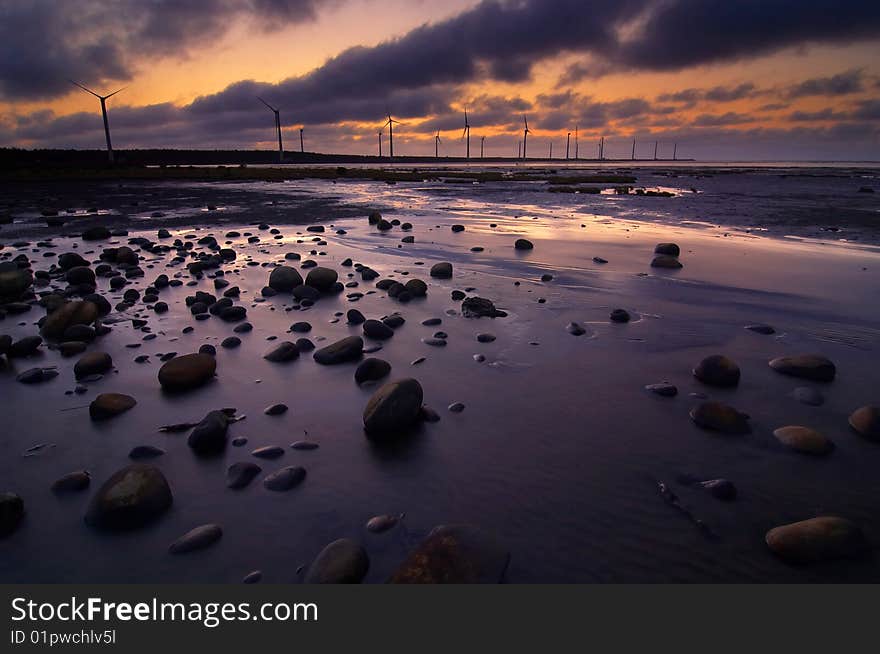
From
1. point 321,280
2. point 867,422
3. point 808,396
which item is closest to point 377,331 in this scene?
point 321,280

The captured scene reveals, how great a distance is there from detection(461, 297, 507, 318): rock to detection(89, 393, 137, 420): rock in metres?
4.63

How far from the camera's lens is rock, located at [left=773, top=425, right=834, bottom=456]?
3.79 meters

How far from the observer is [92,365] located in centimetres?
543

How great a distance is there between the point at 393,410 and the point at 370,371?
114 centimetres

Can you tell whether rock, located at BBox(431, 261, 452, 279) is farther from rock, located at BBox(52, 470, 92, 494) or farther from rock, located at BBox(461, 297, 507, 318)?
rock, located at BBox(52, 470, 92, 494)

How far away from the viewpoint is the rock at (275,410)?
15.0ft

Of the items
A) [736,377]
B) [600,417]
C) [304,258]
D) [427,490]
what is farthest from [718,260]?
[427,490]

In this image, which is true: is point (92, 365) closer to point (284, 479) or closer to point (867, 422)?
point (284, 479)

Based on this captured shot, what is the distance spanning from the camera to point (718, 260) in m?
12.2

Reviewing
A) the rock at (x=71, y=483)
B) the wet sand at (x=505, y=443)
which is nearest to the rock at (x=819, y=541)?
the wet sand at (x=505, y=443)

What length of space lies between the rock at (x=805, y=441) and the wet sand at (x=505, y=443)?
9 cm

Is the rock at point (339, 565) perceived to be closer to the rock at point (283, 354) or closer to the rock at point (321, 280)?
the rock at point (283, 354)

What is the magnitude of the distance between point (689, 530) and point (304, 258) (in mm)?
11121

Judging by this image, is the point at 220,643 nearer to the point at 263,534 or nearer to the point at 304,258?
the point at 263,534
